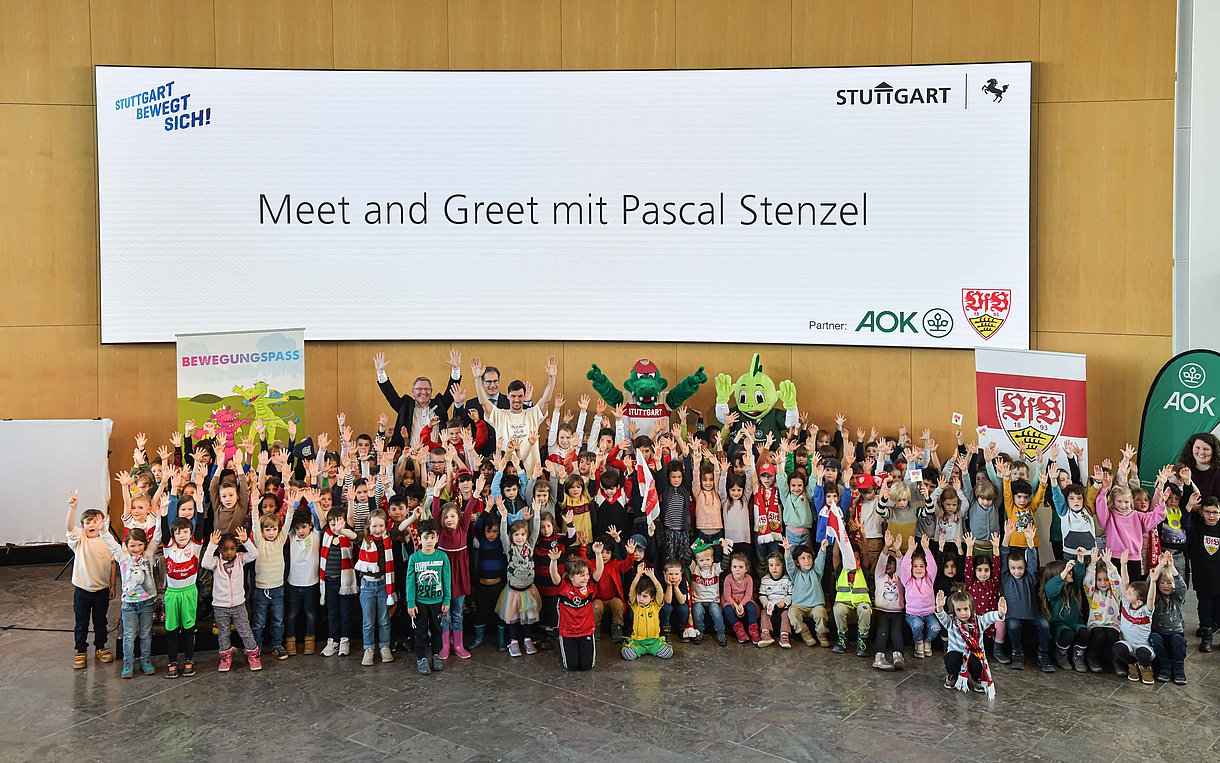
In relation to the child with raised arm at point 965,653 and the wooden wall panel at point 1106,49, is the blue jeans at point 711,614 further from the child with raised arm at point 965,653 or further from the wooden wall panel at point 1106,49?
the wooden wall panel at point 1106,49

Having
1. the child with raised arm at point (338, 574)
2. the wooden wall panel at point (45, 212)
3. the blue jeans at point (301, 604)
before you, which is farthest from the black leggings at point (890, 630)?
the wooden wall panel at point (45, 212)

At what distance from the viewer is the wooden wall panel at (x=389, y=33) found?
9.66 meters

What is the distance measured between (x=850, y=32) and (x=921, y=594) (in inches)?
201

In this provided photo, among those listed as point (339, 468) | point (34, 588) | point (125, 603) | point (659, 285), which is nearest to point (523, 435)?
point (339, 468)

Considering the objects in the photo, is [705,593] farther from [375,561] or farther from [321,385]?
[321,385]

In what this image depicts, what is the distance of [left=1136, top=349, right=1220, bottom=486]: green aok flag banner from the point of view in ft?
27.5

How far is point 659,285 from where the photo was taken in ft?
31.6

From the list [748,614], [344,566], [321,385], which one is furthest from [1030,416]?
[321,385]

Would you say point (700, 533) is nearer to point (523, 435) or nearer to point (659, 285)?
point (523, 435)

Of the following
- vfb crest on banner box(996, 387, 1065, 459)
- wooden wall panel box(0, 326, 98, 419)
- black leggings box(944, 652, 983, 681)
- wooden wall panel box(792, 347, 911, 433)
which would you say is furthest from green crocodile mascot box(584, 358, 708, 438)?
wooden wall panel box(0, 326, 98, 419)

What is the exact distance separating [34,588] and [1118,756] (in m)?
7.35

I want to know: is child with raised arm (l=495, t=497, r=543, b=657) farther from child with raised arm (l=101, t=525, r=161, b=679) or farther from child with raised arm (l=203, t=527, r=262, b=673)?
child with raised arm (l=101, t=525, r=161, b=679)

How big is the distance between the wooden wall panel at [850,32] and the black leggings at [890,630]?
4951 mm

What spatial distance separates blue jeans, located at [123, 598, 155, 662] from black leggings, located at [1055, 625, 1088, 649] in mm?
5282
